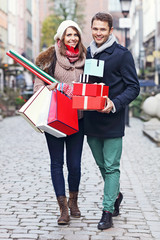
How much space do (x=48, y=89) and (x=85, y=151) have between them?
287 inches

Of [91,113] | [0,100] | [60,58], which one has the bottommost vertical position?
[0,100]

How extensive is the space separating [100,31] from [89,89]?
24.5 inches

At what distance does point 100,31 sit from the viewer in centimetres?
516

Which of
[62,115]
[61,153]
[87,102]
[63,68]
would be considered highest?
[63,68]

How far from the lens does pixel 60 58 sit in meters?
5.42

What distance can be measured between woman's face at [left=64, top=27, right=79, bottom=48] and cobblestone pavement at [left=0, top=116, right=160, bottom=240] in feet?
5.20

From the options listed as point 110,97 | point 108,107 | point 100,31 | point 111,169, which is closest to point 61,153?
point 111,169

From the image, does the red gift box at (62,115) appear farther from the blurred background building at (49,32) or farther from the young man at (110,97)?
the blurred background building at (49,32)

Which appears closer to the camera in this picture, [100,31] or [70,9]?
[100,31]

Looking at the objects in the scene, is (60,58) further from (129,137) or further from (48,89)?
(129,137)

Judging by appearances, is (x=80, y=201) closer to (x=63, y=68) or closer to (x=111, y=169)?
(x=111, y=169)

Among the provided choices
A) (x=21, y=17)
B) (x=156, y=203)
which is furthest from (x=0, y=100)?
(x=21, y=17)

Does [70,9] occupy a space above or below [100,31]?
above

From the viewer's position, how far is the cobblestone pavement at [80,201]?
510cm
